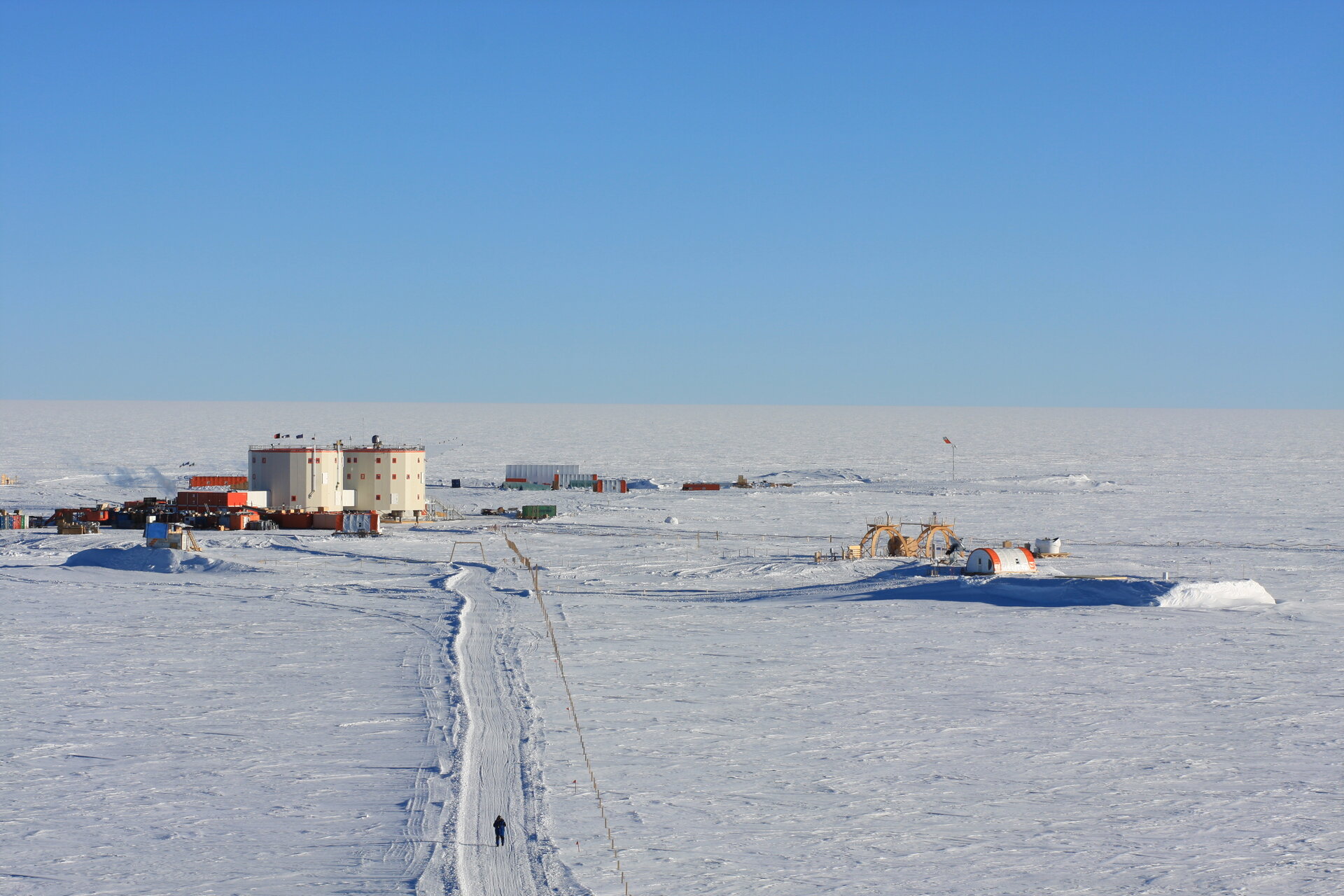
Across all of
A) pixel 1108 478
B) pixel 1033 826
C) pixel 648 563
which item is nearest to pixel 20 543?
pixel 648 563

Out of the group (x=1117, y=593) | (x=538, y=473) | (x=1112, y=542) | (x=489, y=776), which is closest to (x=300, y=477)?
(x=538, y=473)

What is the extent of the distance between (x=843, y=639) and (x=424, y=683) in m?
11.5

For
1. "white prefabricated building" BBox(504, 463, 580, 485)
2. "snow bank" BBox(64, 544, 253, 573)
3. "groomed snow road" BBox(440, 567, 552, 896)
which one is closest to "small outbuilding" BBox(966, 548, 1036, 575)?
"groomed snow road" BBox(440, 567, 552, 896)

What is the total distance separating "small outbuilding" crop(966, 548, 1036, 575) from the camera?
42.3 m

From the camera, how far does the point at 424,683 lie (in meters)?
26.3

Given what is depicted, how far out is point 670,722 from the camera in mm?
23672

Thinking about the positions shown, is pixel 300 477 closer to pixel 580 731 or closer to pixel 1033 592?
pixel 1033 592

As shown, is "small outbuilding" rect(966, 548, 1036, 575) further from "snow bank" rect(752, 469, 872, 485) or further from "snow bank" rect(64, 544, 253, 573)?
"snow bank" rect(752, 469, 872, 485)

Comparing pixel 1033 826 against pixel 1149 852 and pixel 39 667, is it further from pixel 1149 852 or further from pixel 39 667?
pixel 39 667

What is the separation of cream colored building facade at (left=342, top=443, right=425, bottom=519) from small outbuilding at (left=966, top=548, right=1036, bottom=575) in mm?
35569

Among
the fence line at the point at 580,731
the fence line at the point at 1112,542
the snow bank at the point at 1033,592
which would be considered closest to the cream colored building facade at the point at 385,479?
the fence line at the point at 1112,542

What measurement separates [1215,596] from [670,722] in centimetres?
2148

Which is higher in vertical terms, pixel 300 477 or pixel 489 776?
pixel 300 477

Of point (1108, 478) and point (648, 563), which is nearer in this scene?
point (648, 563)
